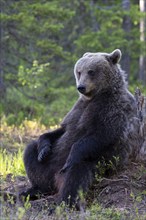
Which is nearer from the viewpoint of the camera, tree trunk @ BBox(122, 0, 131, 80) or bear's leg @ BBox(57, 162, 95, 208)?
bear's leg @ BBox(57, 162, 95, 208)

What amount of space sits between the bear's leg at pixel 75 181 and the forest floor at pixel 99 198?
0.14 meters

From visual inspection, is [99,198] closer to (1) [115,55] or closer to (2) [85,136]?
(2) [85,136]

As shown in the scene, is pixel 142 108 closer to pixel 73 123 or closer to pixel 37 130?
pixel 73 123

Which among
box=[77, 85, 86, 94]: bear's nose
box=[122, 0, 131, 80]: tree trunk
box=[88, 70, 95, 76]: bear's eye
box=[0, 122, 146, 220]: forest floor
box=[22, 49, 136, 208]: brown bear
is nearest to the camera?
box=[0, 122, 146, 220]: forest floor

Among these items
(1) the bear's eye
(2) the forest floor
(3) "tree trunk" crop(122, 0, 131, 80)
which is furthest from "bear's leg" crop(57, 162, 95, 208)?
(3) "tree trunk" crop(122, 0, 131, 80)

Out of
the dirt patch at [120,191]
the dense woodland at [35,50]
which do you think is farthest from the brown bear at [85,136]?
the dense woodland at [35,50]

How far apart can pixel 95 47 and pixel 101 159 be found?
11.0 meters

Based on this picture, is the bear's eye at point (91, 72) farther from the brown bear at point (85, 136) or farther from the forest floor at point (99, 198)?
the forest floor at point (99, 198)

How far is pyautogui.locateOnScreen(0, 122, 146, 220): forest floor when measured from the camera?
5.48 meters

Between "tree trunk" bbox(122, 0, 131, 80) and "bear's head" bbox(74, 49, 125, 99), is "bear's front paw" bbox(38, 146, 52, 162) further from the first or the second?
"tree trunk" bbox(122, 0, 131, 80)

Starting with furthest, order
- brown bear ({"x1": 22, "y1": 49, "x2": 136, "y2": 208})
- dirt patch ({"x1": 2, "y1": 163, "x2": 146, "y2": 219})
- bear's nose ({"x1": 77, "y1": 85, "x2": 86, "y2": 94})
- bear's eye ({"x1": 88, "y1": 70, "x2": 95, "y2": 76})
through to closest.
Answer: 1. bear's eye ({"x1": 88, "y1": 70, "x2": 95, "y2": 76})
2. bear's nose ({"x1": 77, "y1": 85, "x2": 86, "y2": 94})
3. brown bear ({"x1": 22, "y1": 49, "x2": 136, "y2": 208})
4. dirt patch ({"x1": 2, "y1": 163, "x2": 146, "y2": 219})

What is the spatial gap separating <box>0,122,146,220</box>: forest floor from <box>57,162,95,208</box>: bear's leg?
0.47 feet

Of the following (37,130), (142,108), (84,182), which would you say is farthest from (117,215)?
(37,130)

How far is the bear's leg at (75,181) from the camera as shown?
6.35 m
